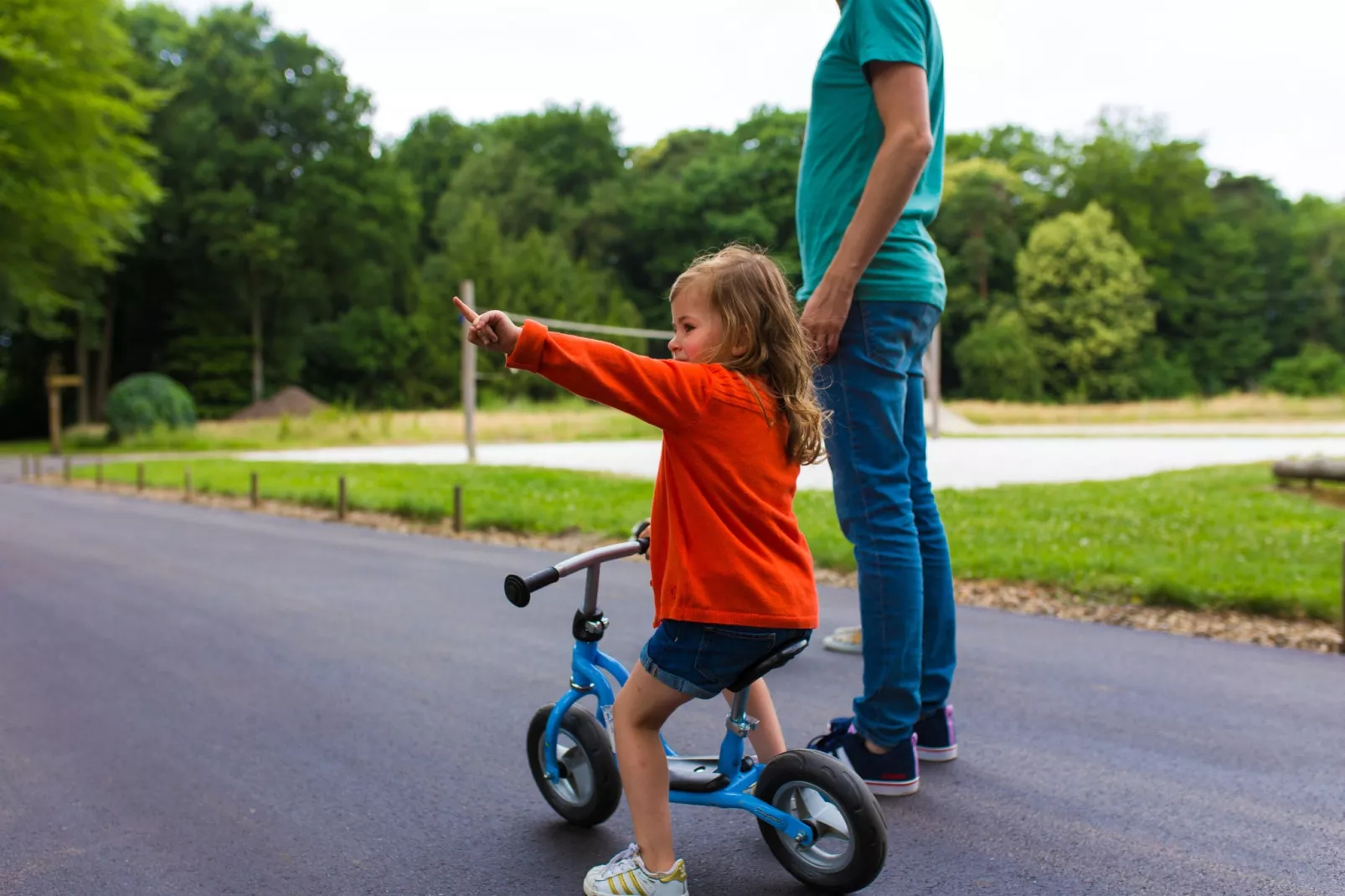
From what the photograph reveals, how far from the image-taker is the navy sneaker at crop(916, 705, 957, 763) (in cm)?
309

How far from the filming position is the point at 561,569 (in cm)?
225

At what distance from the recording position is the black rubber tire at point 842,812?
7.12 ft

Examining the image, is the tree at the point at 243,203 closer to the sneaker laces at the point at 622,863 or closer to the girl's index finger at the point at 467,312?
the girl's index finger at the point at 467,312

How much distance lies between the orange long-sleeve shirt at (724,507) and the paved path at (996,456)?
29.9 ft

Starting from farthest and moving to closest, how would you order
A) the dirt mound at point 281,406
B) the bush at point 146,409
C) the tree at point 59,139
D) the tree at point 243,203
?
the tree at point 243,203
the dirt mound at point 281,406
the bush at point 146,409
the tree at point 59,139

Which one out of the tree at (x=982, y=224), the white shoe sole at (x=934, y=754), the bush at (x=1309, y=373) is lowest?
the white shoe sole at (x=934, y=754)

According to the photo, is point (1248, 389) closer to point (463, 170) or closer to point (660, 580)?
point (463, 170)

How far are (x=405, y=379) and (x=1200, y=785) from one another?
164 ft

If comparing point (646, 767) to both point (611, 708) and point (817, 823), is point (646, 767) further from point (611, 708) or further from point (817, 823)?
point (817, 823)

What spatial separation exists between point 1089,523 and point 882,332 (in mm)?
5651

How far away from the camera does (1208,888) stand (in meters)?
2.29

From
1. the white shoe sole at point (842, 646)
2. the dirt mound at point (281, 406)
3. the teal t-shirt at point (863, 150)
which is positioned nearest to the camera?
the teal t-shirt at point (863, 150)

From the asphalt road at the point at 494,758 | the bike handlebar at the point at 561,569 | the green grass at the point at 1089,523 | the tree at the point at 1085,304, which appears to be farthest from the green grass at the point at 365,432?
the tree at the point at 1085,304

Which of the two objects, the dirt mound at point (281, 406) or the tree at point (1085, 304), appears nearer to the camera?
the dirt mound at point (281, 406)
